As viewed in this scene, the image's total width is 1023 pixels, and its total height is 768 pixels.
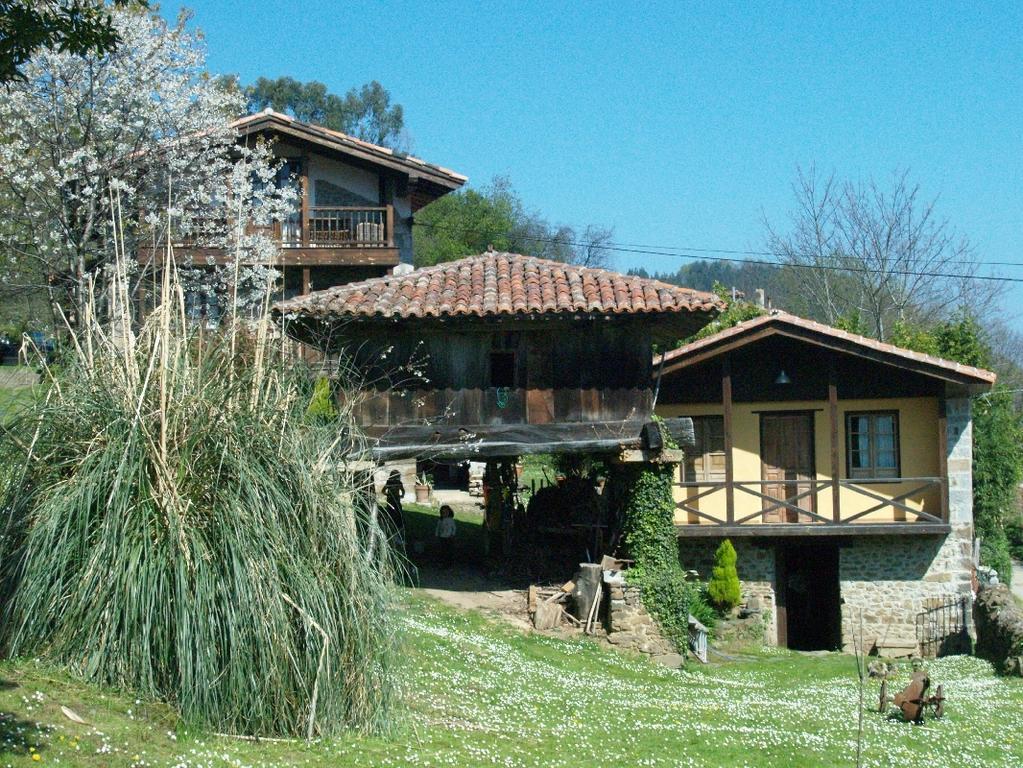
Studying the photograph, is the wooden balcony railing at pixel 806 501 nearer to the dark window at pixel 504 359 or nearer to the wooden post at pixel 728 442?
the wooden post at pixel 728 442

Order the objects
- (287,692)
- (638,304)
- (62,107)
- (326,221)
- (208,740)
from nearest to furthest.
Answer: (208,740) < (287,692) < (638,304) < (62,107) < (326,221)

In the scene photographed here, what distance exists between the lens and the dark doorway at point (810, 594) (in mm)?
23797

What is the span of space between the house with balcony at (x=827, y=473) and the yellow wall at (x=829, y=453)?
0.03 metres

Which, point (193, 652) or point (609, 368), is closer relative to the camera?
point (193, 652)

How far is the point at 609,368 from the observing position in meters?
18.5

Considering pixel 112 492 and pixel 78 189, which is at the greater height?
pixel 78 189

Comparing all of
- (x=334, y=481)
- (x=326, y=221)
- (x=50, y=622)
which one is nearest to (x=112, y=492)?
(x=50, y=622)

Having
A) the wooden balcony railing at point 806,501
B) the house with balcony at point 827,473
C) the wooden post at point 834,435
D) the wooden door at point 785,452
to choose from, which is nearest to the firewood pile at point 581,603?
the house with balcony at point 827,473

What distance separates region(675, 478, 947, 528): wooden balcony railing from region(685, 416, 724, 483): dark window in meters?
0.31

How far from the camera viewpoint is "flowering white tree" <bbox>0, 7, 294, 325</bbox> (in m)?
19.4

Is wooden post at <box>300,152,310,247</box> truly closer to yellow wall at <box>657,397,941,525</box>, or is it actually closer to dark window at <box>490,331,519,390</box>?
yellow wall at <box>657,397,941,525</box>

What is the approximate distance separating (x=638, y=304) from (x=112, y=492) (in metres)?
10.3

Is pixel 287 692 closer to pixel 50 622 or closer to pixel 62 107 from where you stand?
pixel 50 622

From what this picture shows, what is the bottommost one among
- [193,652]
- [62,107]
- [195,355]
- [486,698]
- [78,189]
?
[486,698]
